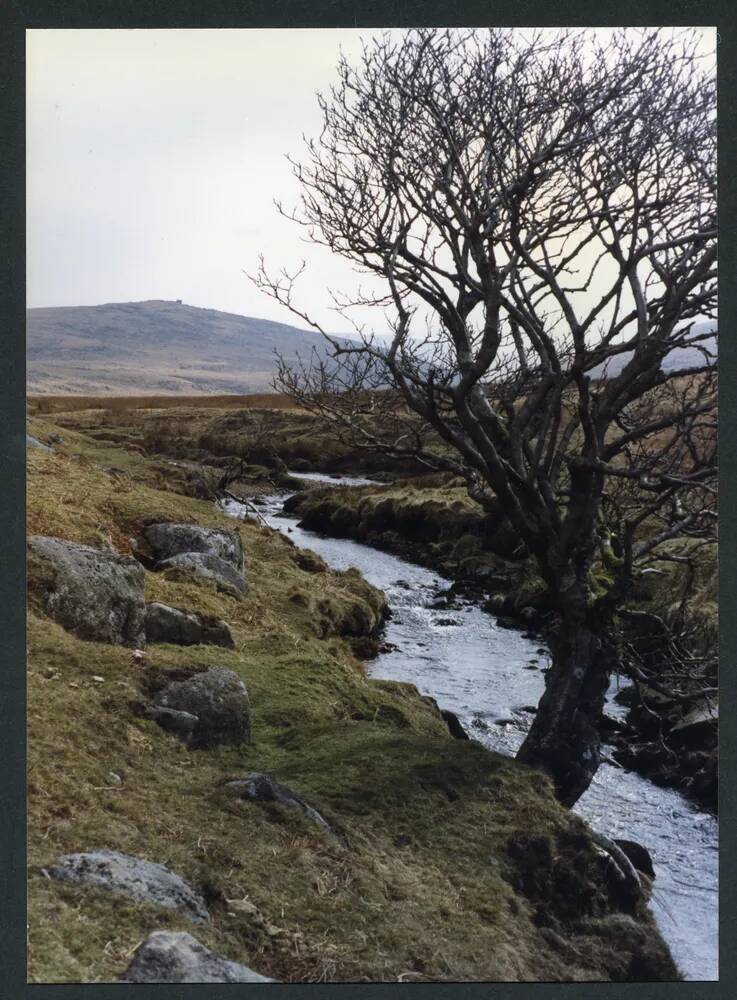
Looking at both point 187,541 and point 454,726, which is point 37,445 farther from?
point 454,726

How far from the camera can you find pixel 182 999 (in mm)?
4902

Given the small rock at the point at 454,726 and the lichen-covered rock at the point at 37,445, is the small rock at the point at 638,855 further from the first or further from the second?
the lichen-covered rock at the point at 37,445

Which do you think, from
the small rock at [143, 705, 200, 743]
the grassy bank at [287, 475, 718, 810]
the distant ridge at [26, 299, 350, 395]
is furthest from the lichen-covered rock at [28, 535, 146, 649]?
the grassy bank at [287, 475, 718, 810]

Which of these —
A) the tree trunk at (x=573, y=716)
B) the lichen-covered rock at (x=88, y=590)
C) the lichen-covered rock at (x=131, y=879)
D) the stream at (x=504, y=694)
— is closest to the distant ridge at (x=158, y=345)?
the lichen-covered rock at (x=88, y=590)

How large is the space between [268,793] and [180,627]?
267 centimetres

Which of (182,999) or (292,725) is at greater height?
(292,725)

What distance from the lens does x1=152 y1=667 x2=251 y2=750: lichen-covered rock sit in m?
6.52

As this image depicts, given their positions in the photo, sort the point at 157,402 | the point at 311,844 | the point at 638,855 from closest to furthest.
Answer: the point at 311,844
the point at 638,855
the point at 157,402

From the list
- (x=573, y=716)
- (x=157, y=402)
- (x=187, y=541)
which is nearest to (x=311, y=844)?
(x=573, y=716)

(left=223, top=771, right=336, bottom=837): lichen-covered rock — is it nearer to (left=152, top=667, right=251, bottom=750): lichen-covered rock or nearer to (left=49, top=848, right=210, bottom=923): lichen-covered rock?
(left=152, top=667, right=251, bottom=750): lichen-covered rock

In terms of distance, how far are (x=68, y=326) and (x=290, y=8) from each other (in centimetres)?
300

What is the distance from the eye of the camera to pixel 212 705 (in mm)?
6656

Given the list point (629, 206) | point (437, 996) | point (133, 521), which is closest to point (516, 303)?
point (629, 206)

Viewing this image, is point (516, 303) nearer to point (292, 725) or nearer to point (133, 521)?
point (292, 725)
